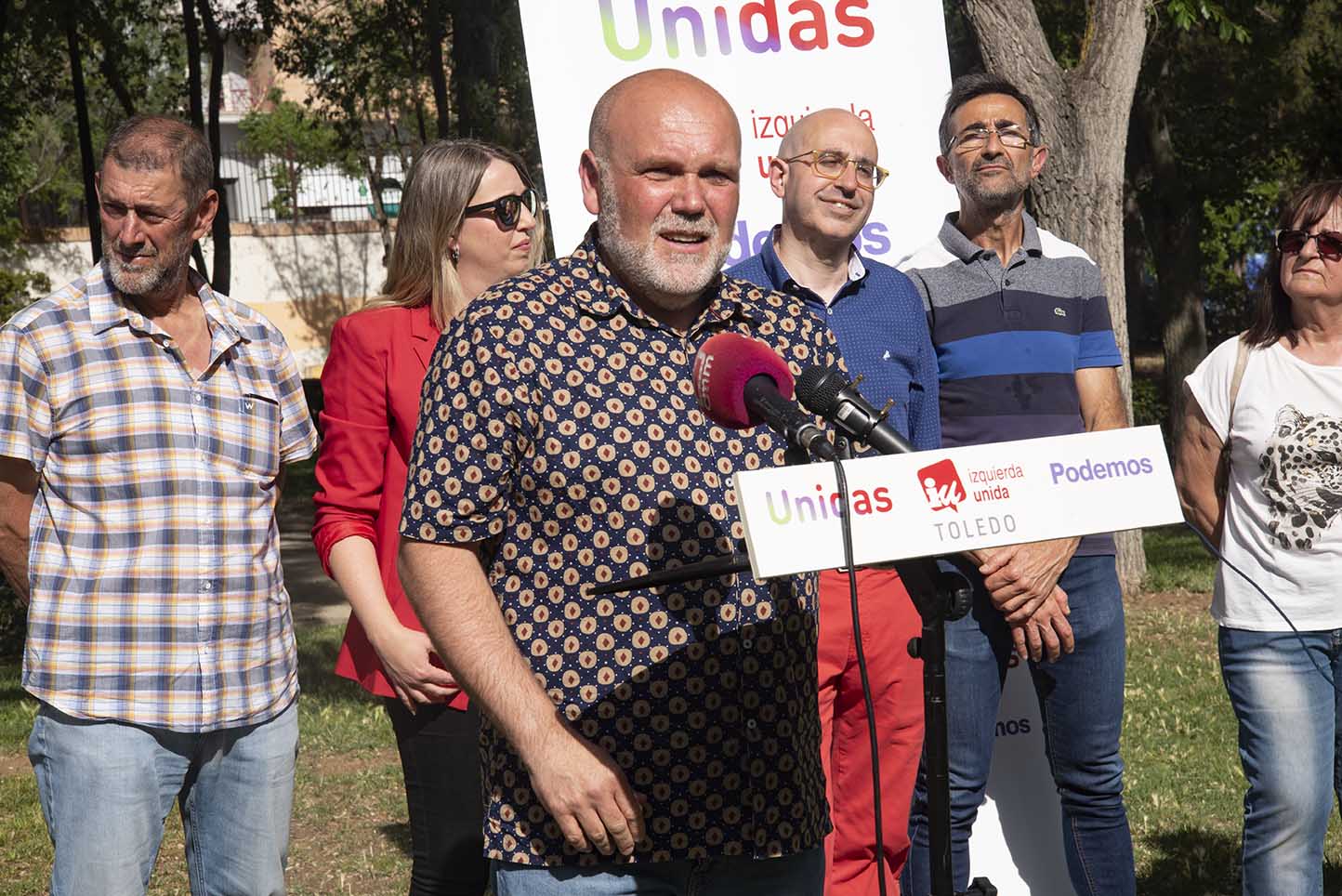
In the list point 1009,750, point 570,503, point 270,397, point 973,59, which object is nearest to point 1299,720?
point 1009,750

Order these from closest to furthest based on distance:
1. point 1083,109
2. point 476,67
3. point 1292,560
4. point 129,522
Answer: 1. point 129,522
2. point 1292,560
3. point 1083,109
4. point 476,67

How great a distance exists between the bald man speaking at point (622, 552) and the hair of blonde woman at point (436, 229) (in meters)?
1.43

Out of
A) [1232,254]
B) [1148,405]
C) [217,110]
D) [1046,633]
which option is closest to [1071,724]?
[1046,633]

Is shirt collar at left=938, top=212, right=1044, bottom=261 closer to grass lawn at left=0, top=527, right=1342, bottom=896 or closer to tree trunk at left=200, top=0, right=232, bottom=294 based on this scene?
grass lawn at left=0, top=527, right=1342, bottom=896

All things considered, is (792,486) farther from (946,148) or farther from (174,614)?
(946,148)

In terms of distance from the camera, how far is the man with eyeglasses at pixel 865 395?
14.6ft

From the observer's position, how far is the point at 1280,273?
447cm

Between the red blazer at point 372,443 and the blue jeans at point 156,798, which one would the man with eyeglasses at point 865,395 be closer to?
the red blazer at point 372,443

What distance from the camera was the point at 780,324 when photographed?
298 cm

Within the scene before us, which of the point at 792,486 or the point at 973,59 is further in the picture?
the point at 973,59

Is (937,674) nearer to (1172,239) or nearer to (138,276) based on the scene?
(138,276)

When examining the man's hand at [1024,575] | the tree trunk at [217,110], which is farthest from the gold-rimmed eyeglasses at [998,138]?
the tree trunk at [217,110]

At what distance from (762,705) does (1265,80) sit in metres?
20.9

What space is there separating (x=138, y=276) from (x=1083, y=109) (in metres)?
7.94
